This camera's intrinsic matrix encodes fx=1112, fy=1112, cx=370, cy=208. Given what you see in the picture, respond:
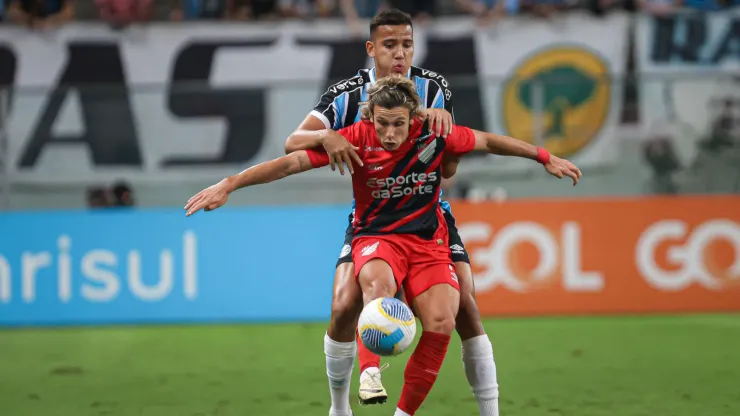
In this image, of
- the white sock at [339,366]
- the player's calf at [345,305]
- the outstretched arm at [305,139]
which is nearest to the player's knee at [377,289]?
the player's calf at [345,305]

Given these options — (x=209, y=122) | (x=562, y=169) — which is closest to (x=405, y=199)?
(x=562, y=169)

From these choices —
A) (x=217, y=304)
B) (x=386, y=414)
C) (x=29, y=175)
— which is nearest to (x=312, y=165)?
(x=386, y=414)

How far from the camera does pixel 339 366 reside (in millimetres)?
6574

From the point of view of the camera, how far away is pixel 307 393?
8289mm

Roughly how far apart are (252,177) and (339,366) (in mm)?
1263

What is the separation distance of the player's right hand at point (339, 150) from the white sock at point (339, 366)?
1094 mm

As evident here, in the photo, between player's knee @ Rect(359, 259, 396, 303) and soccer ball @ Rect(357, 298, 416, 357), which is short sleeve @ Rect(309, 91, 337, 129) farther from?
soccer ball @ Rect(357, 298, 416, 357)

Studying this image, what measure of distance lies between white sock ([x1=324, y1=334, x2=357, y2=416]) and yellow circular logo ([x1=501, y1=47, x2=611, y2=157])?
264 inches

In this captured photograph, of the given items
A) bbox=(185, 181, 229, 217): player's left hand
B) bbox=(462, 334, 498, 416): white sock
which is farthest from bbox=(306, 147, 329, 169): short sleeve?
bbox=(462, 334, 498, 416): white sock

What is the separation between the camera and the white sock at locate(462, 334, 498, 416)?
20.9 feet

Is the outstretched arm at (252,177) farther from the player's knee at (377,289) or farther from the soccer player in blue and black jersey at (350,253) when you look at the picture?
the player's knee at (377,289)

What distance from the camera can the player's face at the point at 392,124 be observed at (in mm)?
6141

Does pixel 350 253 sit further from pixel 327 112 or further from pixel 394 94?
pixel 394 94

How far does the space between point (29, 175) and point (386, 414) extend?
730 centimetres
